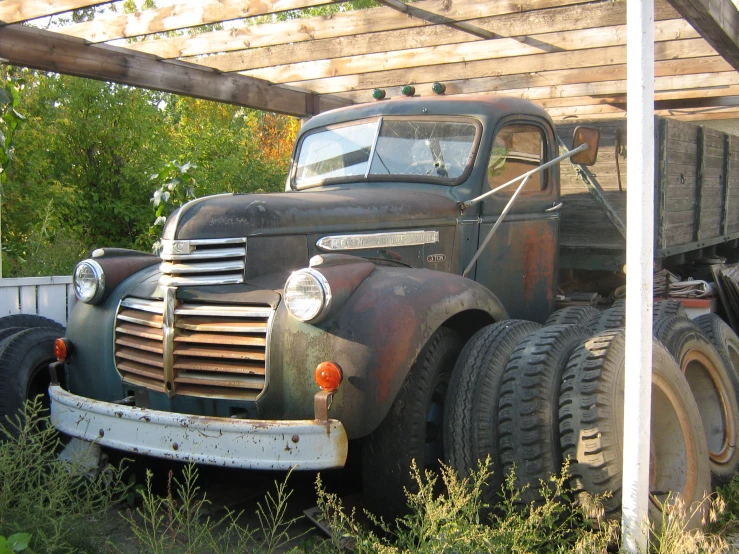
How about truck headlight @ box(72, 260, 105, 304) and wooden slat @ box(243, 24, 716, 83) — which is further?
wooden slat @ box(243, 24, 716, 83)

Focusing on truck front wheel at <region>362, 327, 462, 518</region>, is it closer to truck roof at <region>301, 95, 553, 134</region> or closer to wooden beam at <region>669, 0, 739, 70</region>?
truck roof at <region>301, 95, 553, 134</region>

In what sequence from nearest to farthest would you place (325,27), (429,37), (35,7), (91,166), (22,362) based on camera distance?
1. (22,362)
2. (35,7)
3. (325,27)
4. (429,37)
5. (91,166)

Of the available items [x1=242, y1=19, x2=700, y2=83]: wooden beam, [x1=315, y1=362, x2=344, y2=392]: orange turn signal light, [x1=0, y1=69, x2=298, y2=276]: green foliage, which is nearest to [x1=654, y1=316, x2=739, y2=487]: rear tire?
[x1=315, y1=362, x2=344, y2=392]: orange turn signal light

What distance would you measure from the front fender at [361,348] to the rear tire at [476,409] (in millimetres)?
283

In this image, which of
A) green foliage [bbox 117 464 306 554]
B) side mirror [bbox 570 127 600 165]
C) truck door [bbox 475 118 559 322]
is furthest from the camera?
truck door [bbox 475 118 559 322]

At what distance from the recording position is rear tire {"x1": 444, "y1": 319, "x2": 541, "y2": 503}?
3240 millimetres

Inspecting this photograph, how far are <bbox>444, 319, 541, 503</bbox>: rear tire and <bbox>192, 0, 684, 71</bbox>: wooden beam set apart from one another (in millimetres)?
3717

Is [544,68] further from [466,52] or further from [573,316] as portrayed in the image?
[573,316]

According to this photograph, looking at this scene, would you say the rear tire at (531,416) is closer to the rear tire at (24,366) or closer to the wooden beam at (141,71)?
the rear tire at (24,366)

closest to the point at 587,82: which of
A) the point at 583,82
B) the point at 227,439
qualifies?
the point at 583,82

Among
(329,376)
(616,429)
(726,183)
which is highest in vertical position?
(726,183)

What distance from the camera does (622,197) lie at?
18.0 ft

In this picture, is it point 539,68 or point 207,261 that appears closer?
point 207,261

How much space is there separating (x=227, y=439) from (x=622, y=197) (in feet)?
11.9
